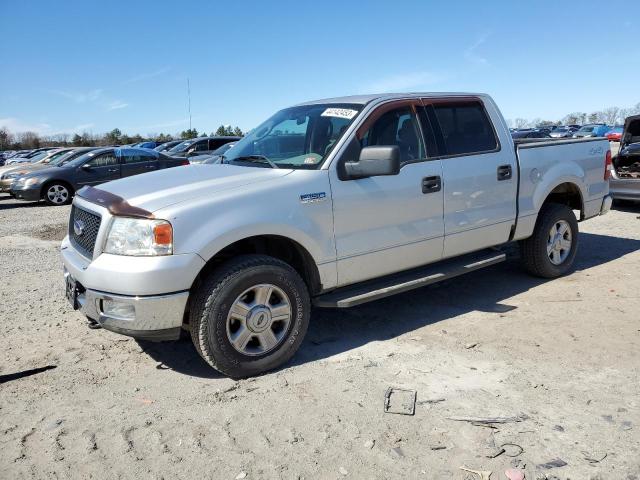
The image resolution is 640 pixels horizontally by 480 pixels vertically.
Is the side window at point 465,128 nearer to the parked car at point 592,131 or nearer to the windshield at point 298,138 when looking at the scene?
the windshield at point 298,138

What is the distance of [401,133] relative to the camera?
14.6 feet

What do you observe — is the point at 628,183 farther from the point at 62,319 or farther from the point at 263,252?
the point at 62,319

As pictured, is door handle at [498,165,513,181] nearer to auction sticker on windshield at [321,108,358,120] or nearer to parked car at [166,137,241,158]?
auction sticker on windshield at [321,108,358,120]

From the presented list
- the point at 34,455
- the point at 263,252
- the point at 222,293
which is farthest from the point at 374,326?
the point at 34,455

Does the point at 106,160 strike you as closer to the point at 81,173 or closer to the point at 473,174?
the point at 81,173

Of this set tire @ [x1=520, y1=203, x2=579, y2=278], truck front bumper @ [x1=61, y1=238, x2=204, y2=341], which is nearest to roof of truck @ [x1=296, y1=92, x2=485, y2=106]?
tire @ [x1=520, y1=203, x2=579, y2=278]

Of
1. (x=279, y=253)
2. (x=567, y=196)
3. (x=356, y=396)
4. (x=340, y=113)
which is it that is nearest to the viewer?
(x=356, y=396)

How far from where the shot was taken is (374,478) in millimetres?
2557

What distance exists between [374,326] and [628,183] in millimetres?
7167

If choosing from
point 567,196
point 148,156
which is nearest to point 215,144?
point 148,156

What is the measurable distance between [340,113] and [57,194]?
12.1 metres

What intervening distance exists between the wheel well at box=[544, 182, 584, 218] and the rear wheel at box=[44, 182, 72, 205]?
1252 centimetres

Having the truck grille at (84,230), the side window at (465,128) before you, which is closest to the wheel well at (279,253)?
the truck grille at (84,230)

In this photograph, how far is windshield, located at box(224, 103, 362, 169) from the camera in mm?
4094
